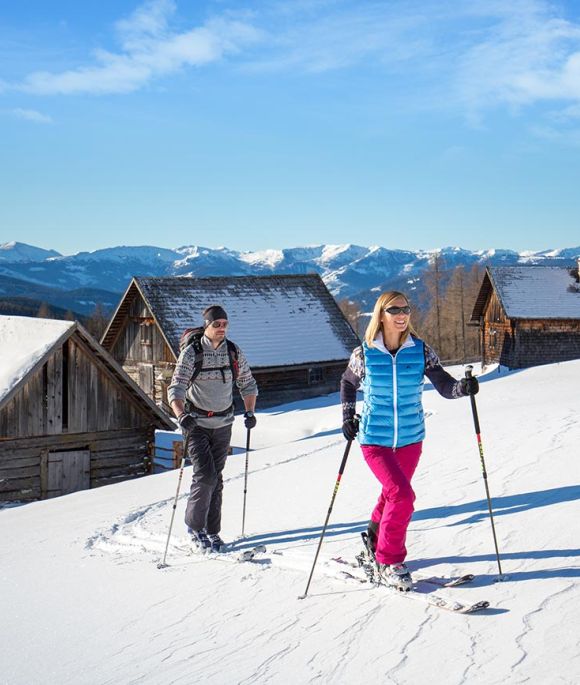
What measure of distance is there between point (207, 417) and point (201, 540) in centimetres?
111

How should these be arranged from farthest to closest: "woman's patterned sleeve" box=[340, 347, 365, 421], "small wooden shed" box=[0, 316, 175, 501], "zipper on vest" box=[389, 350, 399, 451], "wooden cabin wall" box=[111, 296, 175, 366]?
1. "wooden cabin wall" box=[111, 296, 175, 366]
2. "small wooden shed" box=[0, 316, 175, 501]
3. "woman's patterned sleeve" box=[340, 347, 365, 421]
4. "zipper on vest" box=[389, 350, 399, 451]

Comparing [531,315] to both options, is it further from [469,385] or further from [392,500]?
[392,500]

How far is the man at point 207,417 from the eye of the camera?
6.86 m

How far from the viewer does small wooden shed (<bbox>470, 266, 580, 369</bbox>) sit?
37.1 meters

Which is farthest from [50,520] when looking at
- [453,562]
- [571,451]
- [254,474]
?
[571,451]

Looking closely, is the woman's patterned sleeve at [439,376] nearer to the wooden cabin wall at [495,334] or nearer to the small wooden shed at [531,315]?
the small wooden shed at [531,315]

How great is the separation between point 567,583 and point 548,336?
34.0 m

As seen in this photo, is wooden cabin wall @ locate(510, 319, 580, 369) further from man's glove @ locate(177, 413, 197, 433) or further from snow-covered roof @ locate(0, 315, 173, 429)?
man's glove @ locate(177, 413, 197, 433)

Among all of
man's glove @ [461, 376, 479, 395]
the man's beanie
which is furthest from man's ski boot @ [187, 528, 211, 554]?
man's glove @ [461, 376, 479, 395]

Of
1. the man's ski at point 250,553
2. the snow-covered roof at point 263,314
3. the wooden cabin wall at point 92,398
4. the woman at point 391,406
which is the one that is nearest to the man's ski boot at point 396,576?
the woman at point 391,406

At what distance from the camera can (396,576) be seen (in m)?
5.19

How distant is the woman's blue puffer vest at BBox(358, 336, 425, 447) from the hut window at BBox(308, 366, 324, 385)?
26.2 metres

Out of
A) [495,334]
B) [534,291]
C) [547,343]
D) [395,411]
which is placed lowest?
[395,411]

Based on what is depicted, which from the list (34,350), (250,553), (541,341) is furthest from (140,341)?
(250,553)
